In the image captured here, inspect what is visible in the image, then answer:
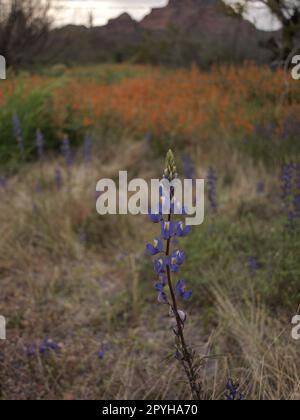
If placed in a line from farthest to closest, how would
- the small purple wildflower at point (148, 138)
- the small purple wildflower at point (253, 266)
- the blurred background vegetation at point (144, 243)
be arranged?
1. the small purple wildflower at point (148, 138)
2. the small purple wildflower at point (253, 266)
3. the blurred background vegetation at point (144, 243)

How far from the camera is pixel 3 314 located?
2.80m

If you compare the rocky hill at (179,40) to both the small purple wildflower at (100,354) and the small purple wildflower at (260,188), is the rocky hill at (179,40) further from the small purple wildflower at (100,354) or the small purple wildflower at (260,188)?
the small purple wildflower at (100,354)

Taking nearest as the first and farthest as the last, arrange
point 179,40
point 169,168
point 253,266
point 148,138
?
1. point 169,168
2. point 253,266
3. point 148,138
4. point 179,40

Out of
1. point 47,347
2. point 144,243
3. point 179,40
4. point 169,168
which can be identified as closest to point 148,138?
point 144,243

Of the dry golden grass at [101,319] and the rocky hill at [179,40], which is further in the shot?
the rocky hill at [179,40]

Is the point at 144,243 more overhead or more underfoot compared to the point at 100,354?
more overhead

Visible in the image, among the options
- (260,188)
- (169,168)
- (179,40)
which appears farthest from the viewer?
(179,40)

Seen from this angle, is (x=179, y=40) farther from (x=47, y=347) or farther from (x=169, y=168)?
(x=169, y=168)

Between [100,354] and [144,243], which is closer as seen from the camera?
[100,354]

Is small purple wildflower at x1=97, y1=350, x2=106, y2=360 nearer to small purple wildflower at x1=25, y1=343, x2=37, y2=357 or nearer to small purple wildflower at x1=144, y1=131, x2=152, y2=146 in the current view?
small purple wildflower at x1=25, y1=343, x2=37, y2=357

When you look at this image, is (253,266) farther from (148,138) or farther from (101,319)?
(148,138)

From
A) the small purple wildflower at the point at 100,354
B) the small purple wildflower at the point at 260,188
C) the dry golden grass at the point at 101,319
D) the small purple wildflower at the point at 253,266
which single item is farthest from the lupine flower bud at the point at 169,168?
the small purple wildflower at the point at 260,188

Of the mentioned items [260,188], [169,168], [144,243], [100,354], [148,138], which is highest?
[148,138]
